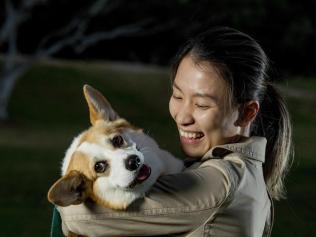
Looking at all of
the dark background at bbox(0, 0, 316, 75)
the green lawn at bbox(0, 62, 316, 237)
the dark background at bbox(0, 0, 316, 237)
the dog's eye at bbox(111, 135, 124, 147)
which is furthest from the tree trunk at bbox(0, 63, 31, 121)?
the dog's eye at bbox(111, 135, 124, 147)

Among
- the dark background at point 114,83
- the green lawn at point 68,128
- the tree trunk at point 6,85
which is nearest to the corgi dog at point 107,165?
the dark background at point 114,83

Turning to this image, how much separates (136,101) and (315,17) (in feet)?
38.8

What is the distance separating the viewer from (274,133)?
9.88 ft

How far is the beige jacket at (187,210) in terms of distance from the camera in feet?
7.86

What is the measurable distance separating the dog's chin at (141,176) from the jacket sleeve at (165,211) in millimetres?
86

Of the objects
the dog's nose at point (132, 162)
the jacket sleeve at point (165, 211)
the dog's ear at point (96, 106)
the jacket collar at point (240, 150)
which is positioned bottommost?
the jacket sleeve at point (165, 211)

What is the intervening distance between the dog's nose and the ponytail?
58 cm

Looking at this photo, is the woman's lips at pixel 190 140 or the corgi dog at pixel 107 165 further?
the woman's lips at pixel 190 140

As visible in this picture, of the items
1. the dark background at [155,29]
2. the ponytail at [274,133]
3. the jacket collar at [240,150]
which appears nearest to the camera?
the jacket collar at [240,150]

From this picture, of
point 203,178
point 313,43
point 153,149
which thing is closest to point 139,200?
point 203,178

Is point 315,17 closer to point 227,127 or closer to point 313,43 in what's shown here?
point 313,43

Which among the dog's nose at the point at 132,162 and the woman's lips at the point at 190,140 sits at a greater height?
the woman's lips at the point at 190,140

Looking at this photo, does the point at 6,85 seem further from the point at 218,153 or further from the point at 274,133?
the point at 218,153

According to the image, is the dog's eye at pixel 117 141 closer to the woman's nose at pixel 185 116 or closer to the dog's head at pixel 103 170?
the dog's head at pixel 103 170
